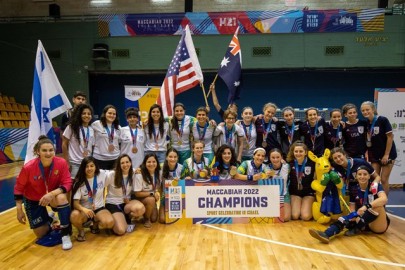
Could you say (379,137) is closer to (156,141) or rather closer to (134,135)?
(156,141)

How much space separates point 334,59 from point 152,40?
712cm

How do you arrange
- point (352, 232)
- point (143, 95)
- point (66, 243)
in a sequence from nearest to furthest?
point (66, 243) < point (352, 232) < point (143, 95)

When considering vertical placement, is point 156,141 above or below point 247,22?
below

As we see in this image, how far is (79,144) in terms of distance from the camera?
4.56m

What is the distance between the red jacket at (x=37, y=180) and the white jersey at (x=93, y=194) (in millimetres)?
186

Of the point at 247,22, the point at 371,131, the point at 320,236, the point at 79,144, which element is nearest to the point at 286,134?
the point at 371,131

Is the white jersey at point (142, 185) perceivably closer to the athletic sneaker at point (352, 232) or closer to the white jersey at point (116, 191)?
the white jersey at point (116, 191)

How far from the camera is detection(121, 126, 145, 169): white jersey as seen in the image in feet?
16.2

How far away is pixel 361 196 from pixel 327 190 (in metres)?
0.45

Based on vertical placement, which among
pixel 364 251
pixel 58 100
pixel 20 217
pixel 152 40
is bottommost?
pixel 364 251

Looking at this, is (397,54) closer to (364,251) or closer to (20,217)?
(364,251)

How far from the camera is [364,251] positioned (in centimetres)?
357

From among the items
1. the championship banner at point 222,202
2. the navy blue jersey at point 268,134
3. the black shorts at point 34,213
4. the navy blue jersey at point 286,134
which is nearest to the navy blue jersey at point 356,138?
the navy blue jersey at point 286,134

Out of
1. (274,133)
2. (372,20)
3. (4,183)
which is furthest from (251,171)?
(372,20)
